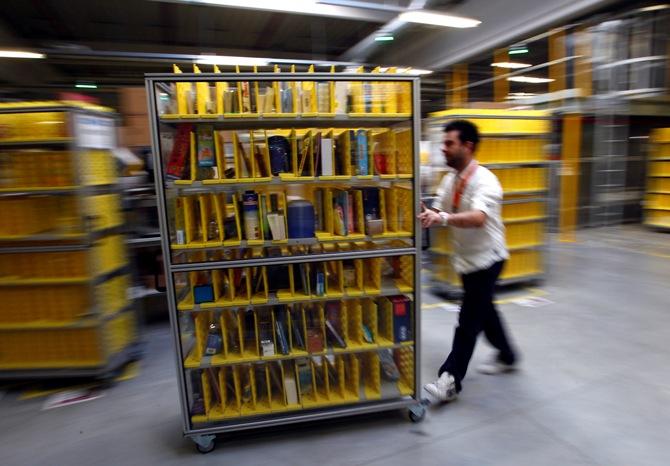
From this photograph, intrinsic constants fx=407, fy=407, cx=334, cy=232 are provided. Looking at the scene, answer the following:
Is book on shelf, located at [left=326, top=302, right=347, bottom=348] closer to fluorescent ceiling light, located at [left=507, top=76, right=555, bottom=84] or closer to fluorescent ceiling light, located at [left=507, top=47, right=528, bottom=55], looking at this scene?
fluorescent ceiling light, located at [left=507, top=47, right=528, bottom=55]

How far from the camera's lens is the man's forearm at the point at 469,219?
91.0 inches

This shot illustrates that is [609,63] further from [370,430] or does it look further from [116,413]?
[116,413]

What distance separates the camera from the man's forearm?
2311 millimetres

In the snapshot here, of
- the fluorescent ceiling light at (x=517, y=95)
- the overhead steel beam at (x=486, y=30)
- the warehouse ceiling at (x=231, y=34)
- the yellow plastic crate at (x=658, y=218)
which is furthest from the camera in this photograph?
the fluorescent ceiling light at (x=517, y=95)

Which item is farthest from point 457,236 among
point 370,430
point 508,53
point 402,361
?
point 508,53

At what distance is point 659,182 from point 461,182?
26.2 feet

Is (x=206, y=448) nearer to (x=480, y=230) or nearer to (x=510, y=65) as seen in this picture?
(x=480, y=230)

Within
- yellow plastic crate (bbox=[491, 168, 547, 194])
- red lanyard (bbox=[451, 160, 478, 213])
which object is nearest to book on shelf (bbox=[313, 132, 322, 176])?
red lanyard (bbox=[451, 160, 478, 213])

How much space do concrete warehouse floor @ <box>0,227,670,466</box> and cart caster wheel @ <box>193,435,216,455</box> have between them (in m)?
0.04

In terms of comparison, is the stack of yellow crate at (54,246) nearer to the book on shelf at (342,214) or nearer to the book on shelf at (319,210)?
the book on shelf at (319,210)

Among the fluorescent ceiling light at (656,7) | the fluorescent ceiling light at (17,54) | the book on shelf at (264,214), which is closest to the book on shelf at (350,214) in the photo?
the book on shelf at (264,214)

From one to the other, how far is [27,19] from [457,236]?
367 inches

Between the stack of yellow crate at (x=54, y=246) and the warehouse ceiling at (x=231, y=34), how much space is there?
3.61 meters

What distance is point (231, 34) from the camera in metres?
8.95
